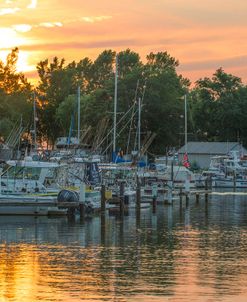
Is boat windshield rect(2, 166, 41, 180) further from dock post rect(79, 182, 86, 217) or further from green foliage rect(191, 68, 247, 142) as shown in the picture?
green foliage rect(191, 68, 247, 142)

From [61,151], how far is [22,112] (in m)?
73.0

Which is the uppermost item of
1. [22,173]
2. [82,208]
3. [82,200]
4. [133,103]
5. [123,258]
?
[133,103]

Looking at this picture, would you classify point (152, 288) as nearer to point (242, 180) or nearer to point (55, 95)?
point (242, 180)

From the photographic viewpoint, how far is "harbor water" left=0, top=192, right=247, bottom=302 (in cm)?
3423

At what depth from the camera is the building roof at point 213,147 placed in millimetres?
153625

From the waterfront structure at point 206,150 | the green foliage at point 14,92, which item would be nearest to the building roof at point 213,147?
the waterfront structure at point 206,150

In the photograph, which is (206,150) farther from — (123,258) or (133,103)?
(123,258)

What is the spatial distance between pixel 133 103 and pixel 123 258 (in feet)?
295

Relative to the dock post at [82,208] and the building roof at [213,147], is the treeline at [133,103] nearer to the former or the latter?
the building roof at [213,147]

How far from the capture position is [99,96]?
141375 mm

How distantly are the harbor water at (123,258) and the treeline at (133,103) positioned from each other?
55746 millimetres

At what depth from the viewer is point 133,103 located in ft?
435

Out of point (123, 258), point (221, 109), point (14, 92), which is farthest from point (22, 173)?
point (221, 109)

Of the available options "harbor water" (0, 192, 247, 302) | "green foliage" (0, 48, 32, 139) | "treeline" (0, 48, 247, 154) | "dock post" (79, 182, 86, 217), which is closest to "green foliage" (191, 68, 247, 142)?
"treeline" (0, 48, 247, 154)
